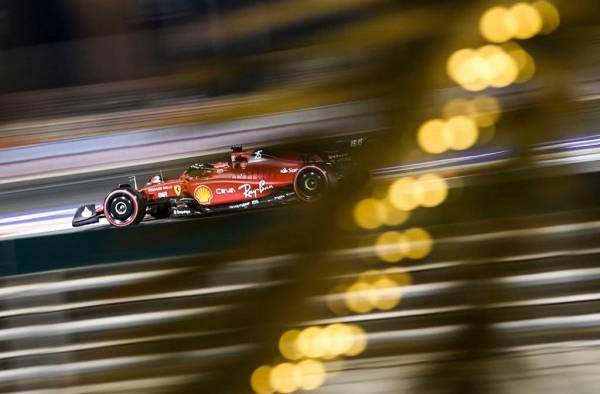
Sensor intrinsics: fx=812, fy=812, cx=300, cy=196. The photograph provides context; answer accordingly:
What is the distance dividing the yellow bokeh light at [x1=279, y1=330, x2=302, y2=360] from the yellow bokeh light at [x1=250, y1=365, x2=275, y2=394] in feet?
0.05

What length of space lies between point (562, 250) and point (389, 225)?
0.43 feet

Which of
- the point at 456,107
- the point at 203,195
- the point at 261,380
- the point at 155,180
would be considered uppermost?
the point at 155,180

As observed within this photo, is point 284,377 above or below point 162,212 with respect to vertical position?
below

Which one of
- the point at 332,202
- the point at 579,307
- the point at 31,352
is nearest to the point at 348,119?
the point at 332,202

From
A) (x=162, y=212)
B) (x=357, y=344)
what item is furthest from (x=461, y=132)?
(x=162, y=212)

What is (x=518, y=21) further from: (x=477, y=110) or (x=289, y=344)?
(x=289, y=344)

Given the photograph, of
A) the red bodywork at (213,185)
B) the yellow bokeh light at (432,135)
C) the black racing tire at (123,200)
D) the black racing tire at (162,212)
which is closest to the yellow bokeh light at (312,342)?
the yellow bokeh light at (432,135)

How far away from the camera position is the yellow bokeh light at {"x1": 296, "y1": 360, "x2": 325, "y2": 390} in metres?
0.56

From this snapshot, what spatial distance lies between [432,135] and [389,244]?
90mm

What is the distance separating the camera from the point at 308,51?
462 millimetres

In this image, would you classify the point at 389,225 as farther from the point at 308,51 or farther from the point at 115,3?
the point at 115,3

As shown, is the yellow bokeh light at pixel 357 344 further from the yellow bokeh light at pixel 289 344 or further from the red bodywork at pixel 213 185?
the red bodywork at pixel 213 185

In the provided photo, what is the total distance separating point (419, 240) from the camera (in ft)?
1.65

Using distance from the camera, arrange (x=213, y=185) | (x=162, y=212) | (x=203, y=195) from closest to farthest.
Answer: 1. (x=162, y=212)
2. (x=203, y=195)
3. (x=213, y=185)
